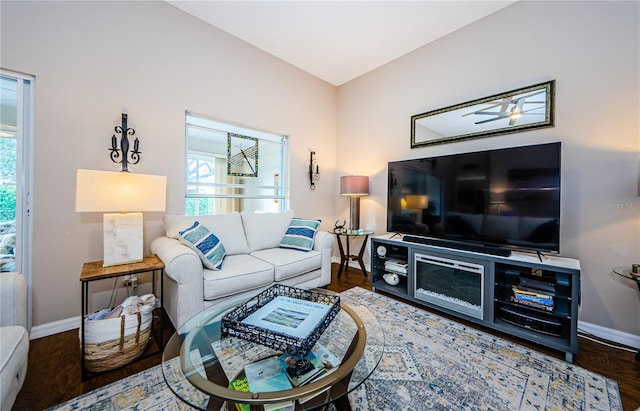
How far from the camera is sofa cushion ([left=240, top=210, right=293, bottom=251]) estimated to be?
2.65 meters

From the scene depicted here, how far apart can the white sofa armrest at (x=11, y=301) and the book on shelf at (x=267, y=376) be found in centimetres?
119

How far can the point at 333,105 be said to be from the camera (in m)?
3.98

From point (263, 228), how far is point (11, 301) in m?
1.79

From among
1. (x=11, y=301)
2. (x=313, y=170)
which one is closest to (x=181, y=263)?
(x=11, y=301)

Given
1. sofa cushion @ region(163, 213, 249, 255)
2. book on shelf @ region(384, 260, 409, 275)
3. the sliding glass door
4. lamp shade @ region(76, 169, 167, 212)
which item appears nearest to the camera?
lamp shade @ region(76, 169, 167, 212)

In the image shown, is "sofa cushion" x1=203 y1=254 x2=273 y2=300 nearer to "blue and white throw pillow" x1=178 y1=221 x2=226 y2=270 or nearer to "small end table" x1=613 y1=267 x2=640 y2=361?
"blue and white throw pillow" x1=178 y1=221 x2=226 y2=270

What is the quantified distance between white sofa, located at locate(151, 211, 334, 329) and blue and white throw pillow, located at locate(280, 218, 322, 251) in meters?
0.07

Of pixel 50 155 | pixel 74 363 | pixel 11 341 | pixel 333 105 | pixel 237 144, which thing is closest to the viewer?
pixel 11 341

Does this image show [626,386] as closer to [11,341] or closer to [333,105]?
[11,341]

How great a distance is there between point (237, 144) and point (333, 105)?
1.81 m

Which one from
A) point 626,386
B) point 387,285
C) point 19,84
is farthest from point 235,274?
point 626,386

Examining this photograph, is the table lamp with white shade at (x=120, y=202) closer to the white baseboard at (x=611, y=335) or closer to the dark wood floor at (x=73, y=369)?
the dark wood floor at (x=73, y=369)

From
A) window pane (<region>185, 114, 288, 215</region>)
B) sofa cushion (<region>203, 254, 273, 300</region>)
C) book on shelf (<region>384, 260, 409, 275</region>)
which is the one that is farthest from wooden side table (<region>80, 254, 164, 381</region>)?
book on shelf (<region>384, 260, 409, 275</region>)

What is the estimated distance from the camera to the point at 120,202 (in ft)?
5.39
